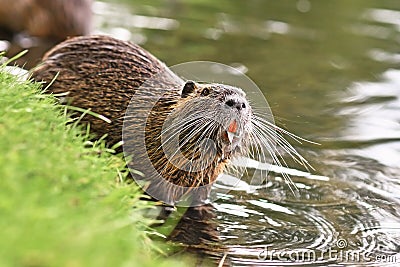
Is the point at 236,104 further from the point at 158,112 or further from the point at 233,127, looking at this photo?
the point at 158,112

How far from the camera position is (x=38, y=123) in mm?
3217

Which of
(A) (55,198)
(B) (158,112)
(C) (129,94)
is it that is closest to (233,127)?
(B) (158,112)

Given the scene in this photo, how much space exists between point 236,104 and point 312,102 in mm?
2684

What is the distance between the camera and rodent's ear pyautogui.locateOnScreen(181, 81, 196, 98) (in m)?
4.08

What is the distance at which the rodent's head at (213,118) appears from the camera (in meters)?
3.83

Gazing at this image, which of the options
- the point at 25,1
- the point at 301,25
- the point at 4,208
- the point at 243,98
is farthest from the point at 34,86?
the point at 301,25

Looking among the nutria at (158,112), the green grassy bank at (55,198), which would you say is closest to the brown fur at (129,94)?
the nutria at (158,112)

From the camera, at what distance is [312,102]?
21.0 feet

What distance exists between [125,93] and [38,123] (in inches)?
50.8

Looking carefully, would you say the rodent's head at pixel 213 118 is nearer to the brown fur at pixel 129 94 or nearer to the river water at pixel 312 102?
the brown fur at pixel 129 94

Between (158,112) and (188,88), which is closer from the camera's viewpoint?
(188,88)

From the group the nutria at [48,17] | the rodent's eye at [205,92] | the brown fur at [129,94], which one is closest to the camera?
the rodent's eye at [205,92]

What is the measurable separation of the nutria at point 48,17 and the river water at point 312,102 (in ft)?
1.85

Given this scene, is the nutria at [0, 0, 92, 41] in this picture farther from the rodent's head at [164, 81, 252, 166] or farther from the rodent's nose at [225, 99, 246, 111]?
the rodent's nose at [225, 99, 246, 111]
